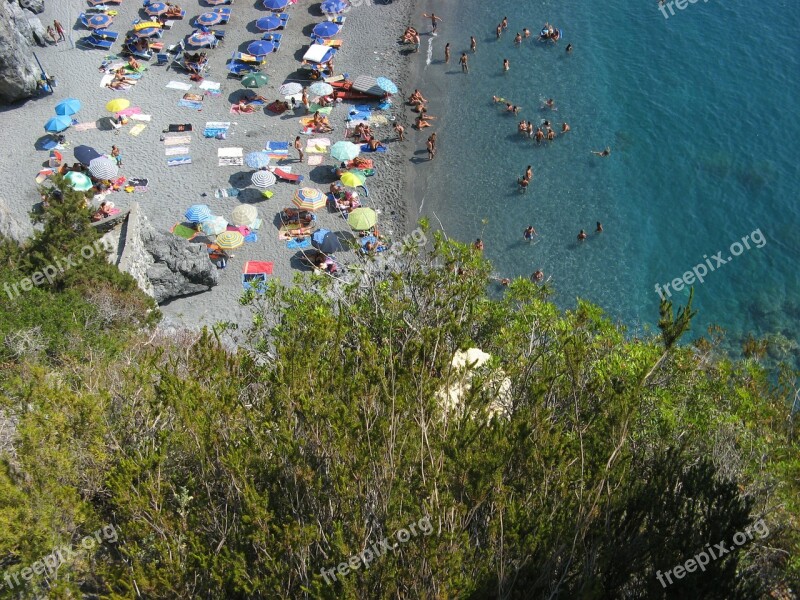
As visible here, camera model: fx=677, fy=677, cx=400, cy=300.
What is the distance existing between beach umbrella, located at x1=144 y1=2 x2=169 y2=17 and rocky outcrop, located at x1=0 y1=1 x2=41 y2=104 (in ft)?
24.5

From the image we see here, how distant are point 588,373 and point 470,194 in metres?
18.3

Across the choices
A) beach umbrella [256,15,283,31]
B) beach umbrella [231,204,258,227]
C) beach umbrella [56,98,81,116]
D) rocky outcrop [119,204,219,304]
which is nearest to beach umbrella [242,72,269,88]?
beach umbrella [256,15,283,31]

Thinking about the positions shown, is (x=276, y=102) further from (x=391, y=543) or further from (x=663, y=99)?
(x=391, y=543)

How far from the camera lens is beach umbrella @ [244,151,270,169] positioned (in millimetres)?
32625

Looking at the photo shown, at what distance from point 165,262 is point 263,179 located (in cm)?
692

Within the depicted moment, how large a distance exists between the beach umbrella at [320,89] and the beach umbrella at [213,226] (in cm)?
1056

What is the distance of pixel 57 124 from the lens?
33.5 m

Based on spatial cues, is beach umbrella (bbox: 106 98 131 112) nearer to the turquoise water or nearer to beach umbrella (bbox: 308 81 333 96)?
beach umbrella (bbox: 308 81 333 96)

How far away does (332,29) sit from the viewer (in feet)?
135

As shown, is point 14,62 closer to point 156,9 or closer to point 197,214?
point 156,9

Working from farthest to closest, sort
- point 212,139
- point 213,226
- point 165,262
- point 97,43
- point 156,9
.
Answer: point 156,9, point 97,43, point 212,139, point 213,226, point 165,262

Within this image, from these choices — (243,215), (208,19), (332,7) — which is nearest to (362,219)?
(243,215)

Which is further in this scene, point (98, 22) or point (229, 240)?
point (98, 22)

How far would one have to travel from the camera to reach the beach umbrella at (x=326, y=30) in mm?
40938
